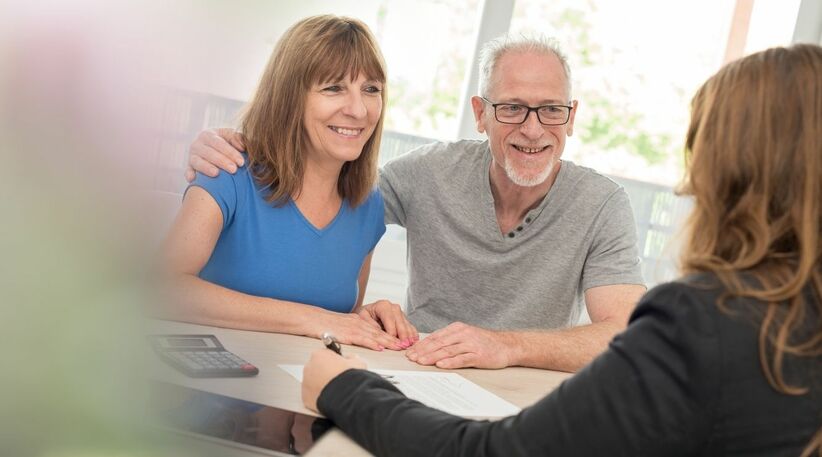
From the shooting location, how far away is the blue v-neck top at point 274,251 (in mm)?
1829

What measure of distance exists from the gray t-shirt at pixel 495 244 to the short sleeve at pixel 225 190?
0.63 metres

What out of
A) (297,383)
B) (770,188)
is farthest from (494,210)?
(770,188)

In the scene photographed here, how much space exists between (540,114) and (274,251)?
86cm

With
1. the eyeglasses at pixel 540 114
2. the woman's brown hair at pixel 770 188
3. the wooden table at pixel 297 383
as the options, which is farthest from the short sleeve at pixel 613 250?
the woman's brown hair at pixel 770 188

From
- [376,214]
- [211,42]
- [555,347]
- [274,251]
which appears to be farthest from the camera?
[376,214]

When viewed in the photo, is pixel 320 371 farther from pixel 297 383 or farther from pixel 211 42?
pixel 211 42

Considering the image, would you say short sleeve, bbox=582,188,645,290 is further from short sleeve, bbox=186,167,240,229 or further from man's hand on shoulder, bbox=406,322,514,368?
short sleeve, bbox=186,167,240,229

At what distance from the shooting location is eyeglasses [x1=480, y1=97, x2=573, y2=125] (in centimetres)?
230

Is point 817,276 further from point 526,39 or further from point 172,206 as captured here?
point 526,39

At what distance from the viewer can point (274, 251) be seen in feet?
6.13

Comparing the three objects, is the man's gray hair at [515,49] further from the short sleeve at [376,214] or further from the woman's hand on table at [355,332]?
the woman's hand on table at [355,332]

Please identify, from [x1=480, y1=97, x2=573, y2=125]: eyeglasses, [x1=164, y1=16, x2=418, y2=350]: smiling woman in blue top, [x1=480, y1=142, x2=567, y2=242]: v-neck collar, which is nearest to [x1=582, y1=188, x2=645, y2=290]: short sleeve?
[x1=480, y1=142, x2=567, y2=242]: v-neck collar

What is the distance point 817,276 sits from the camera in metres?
0.82

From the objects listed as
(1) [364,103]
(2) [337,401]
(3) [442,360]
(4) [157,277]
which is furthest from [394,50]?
(4) [157,277]
